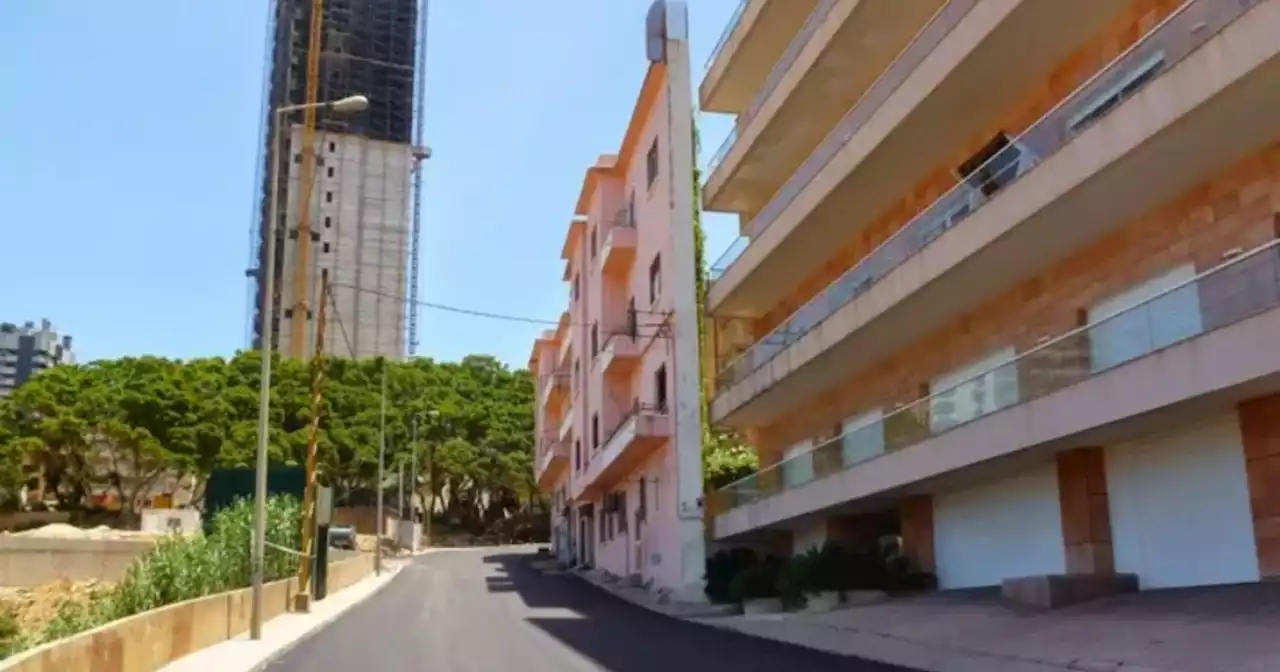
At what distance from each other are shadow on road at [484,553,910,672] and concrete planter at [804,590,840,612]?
2.17m

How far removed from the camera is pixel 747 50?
27891 mm

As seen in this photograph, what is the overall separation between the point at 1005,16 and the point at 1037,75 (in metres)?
2.20

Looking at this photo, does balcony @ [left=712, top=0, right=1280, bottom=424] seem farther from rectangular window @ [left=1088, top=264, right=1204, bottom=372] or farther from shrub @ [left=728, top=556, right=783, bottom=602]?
shrub @ [left=728, top=556, right=783, bottom=602]

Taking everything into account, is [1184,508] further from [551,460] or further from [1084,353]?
[551,460]

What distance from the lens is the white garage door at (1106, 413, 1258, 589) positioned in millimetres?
13914

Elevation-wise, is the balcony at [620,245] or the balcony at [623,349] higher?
the balcony at [620,245]

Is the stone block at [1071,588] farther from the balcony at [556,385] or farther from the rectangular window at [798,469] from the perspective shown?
the balcony at [556,385]

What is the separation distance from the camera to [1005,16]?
1602 centimetres

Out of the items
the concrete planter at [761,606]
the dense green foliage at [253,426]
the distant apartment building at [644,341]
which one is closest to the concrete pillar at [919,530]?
the concrete planter at [761,606]

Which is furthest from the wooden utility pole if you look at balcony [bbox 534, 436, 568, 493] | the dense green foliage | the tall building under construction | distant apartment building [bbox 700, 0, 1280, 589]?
the tall building under construction

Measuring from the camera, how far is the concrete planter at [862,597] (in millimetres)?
21188

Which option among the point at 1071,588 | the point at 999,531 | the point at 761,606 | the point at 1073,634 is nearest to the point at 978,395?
the point at 1071,588

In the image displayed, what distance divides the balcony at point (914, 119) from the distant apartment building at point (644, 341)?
12.8 ft

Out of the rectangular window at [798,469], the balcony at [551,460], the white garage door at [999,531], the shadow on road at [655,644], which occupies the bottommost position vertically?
the shadow on road at [655,644]
